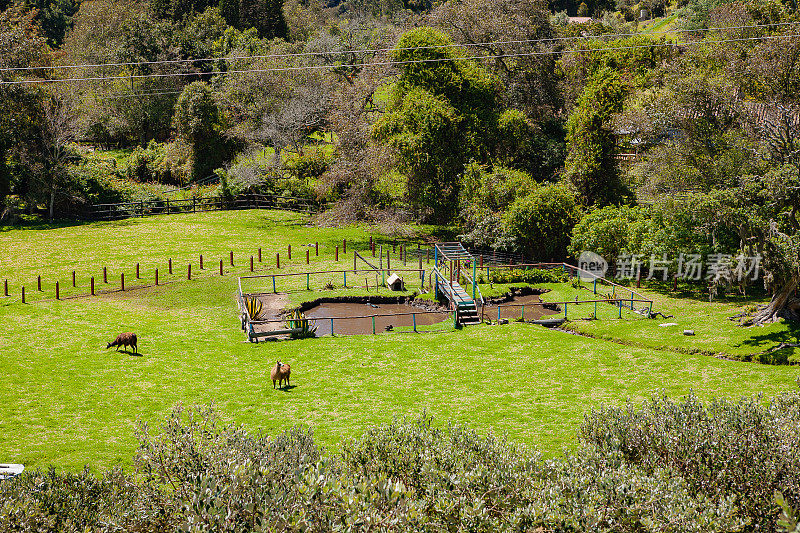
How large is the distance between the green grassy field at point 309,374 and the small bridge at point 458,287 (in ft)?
3.53

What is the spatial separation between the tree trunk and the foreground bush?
14.2 m

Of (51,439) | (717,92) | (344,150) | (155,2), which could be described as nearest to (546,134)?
(344,150)

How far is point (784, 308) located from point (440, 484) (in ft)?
67.2

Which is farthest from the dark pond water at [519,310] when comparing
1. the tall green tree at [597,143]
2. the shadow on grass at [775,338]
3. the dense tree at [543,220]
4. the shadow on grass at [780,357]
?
the tall green tree at [597,143]

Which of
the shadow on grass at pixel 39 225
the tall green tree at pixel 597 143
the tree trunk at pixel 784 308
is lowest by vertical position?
the tree trunk at pixel 784 308

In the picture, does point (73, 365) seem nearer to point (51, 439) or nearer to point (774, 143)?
point (51, 439)

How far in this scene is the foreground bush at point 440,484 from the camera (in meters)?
8.80

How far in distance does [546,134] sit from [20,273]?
1390 inches

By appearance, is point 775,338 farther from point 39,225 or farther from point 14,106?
point 14,106

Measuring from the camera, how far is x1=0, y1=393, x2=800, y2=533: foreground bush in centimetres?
880

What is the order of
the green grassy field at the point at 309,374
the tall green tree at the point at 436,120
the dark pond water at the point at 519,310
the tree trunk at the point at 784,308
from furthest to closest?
the tall green tree at the point at 436,120
the dark pond water at the point at 519,310
the tree trunk at the point at 784,308
the green grassy field at the point at 309,374

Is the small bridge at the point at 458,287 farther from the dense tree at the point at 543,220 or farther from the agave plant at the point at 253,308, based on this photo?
the agave plant at the point at 253,308

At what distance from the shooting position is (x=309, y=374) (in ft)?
74.7

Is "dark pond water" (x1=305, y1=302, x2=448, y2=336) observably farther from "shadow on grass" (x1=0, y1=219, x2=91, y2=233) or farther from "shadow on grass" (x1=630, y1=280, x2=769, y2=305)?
"shadow on grass" (x1=0, y1=219, x2=91, y2=233)
